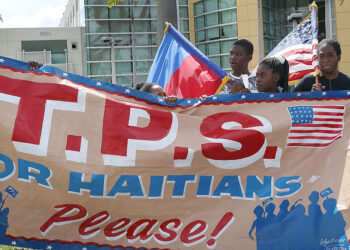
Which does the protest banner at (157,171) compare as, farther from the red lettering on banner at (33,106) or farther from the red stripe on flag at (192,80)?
the red stripe on flag at (192,80)

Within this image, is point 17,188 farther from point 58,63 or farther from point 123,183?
point 58,63

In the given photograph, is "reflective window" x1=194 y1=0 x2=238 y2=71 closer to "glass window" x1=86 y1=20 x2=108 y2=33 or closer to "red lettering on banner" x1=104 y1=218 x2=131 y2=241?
"glass window" x1=86 y1=20 x2=108 y2=33

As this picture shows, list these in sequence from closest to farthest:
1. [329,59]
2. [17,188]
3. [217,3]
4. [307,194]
→ [17,188]
[307,194]
[329,59]
[217,3]

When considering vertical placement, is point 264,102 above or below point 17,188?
above

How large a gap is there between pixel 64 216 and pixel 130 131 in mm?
791

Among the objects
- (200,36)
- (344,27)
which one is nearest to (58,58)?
(200,36)

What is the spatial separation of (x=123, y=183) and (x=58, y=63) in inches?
1229

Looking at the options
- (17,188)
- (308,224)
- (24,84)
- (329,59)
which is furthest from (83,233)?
(329,59)

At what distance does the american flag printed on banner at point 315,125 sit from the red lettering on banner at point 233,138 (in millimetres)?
220

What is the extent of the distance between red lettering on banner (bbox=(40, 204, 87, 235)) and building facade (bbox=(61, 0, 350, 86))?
26.8m

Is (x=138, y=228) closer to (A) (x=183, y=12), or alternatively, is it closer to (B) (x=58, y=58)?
(A) (x=183, y=12)

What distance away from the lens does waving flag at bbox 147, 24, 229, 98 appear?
482 cm

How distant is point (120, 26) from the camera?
32.8m

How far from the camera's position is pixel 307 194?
3.83 m
